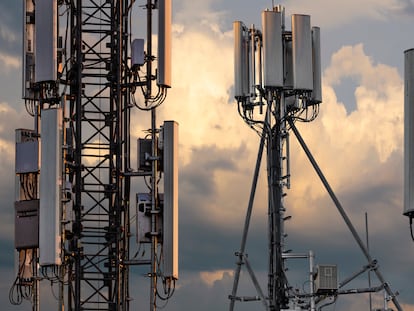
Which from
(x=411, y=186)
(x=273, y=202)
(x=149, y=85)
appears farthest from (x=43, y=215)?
(x=411, y=186)

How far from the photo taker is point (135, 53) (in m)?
68.5

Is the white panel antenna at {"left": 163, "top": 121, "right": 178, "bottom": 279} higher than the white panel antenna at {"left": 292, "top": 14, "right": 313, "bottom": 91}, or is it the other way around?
the white panel antenna at {"left": 292, "top": 14, "right": 313, "bottom": 91}

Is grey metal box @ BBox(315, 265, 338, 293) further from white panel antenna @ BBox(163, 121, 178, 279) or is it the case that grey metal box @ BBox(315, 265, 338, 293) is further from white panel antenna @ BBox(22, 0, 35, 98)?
white panel antenna @ BBox(22, 0, 35, 98)

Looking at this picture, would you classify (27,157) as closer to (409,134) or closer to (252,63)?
(252,63)

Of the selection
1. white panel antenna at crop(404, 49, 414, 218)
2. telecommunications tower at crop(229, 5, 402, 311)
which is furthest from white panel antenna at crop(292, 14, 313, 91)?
white panel antenna at crop(404, 49, 414, 218)

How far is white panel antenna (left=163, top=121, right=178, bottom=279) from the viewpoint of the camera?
67750 mm

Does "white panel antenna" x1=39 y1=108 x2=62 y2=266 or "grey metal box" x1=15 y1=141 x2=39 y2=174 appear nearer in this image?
"white panel antenna" x1=39 y1=108 x2=62 y2=266

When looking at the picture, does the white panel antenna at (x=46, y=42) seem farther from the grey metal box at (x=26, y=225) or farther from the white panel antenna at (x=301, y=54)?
the white panel antenna at (x=301, y=54)

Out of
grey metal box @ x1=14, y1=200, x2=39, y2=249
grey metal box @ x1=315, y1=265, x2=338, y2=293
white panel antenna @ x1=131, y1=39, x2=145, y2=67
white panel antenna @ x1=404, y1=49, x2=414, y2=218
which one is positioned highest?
white panel antenna @ x1=131, y1=39, x2=145, y2=67

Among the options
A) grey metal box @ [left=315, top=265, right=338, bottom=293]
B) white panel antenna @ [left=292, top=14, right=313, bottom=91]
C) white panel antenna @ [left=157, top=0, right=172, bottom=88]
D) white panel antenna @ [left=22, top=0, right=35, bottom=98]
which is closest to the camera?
grey metal box @ [left=315, top=265, right=338, bottom=293]

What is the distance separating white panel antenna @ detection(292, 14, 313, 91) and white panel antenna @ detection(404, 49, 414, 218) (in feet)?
93.6

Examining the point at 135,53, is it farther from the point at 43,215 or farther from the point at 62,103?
the point at 43,215

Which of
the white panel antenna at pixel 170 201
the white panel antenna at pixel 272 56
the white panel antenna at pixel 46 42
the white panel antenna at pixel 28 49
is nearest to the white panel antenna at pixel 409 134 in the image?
the white panel antenna at pixel 170 201

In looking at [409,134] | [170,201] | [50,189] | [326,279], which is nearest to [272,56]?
[170,201]
